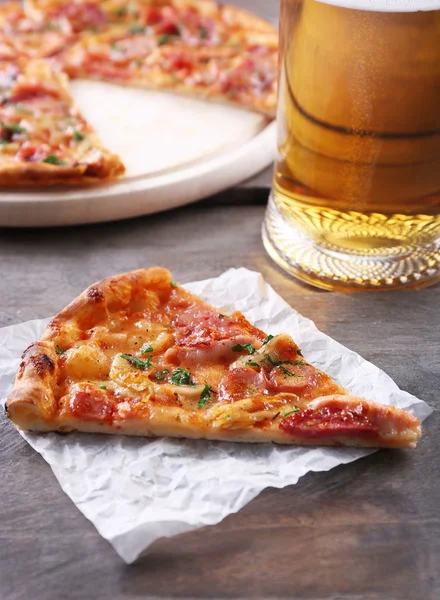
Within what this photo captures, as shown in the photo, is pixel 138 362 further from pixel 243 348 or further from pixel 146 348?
pixel 243 348

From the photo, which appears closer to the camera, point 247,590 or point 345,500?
point 247,590

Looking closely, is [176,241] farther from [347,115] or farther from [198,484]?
[198,484]

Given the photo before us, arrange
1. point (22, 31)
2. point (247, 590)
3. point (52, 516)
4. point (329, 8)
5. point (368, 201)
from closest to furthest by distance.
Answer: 1. point (247, 590)
2. point (52, 516)
3. point (329, 8)
4. point (368, 201)
5. point (22, 31)

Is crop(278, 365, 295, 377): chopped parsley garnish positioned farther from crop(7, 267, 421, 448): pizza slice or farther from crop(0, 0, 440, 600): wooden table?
crop(0, 0, 440, 600): wooden table

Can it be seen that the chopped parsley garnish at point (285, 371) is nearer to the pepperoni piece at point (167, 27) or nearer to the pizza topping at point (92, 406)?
the pizza topping at point (92, 406)

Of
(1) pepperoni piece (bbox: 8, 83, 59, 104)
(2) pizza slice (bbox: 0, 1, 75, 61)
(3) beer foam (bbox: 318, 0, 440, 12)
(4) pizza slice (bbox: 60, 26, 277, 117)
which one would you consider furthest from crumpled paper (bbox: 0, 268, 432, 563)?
(2) pizza slice (bbox: 0, 1, 75, 61)

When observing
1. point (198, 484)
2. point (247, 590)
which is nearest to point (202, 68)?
point (198, 484)

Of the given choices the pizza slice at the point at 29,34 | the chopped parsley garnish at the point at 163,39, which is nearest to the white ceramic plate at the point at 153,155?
the pizza slice at the point at 29,34

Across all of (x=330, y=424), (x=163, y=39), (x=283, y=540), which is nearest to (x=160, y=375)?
(x=330, y=424)
